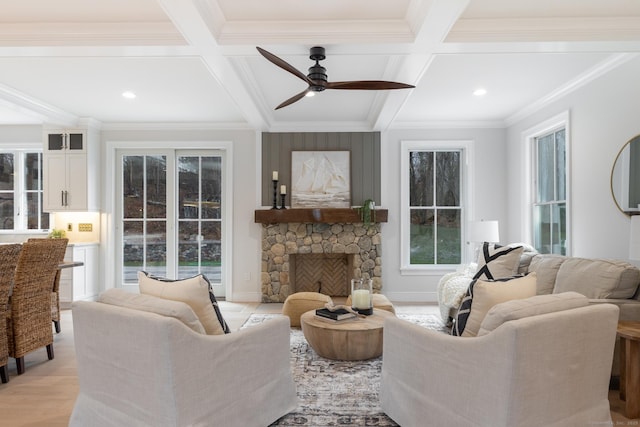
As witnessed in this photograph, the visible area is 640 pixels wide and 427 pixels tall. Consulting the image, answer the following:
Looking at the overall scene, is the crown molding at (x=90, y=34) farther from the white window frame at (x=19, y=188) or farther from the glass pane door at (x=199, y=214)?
the white window frame at (x=19, y=188)

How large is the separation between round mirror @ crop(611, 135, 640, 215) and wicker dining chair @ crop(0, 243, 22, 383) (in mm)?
4767

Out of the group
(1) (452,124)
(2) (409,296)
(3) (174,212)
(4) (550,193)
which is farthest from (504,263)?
(3) (174,212)

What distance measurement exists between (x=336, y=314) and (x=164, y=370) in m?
1.74

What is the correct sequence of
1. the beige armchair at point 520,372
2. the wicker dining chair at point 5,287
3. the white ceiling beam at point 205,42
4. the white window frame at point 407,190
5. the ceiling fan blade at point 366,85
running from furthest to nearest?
the white window frame at point 407,190, the ceiling fan blade at point 366,85, the wicker dining chair at point 5,287, the white ceiling beam at point 205,42, the beige armchair at point 520,372

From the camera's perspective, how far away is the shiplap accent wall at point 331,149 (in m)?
5.95

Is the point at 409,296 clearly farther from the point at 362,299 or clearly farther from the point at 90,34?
the point at 90,34

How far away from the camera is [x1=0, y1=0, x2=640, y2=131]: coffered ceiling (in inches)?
111

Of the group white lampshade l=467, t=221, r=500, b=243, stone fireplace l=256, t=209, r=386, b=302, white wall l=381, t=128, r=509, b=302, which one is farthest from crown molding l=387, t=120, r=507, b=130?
white lampshade l=467, t=221, r=500, b=243

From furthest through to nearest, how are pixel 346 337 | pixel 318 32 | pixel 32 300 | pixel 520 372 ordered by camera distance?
pixel 32 300 → pixel 346 337 → pixel 318 32 → pixel 520 372

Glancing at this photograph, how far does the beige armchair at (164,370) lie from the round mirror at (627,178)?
3.16m

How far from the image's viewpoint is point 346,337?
124 inches

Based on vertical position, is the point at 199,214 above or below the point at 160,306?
above

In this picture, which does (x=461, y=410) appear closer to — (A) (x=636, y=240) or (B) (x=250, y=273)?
(A) (x=636, y=240)

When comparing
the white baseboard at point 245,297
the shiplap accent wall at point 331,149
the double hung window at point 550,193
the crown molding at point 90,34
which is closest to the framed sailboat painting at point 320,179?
the shiplap accent wall at point 331,149
